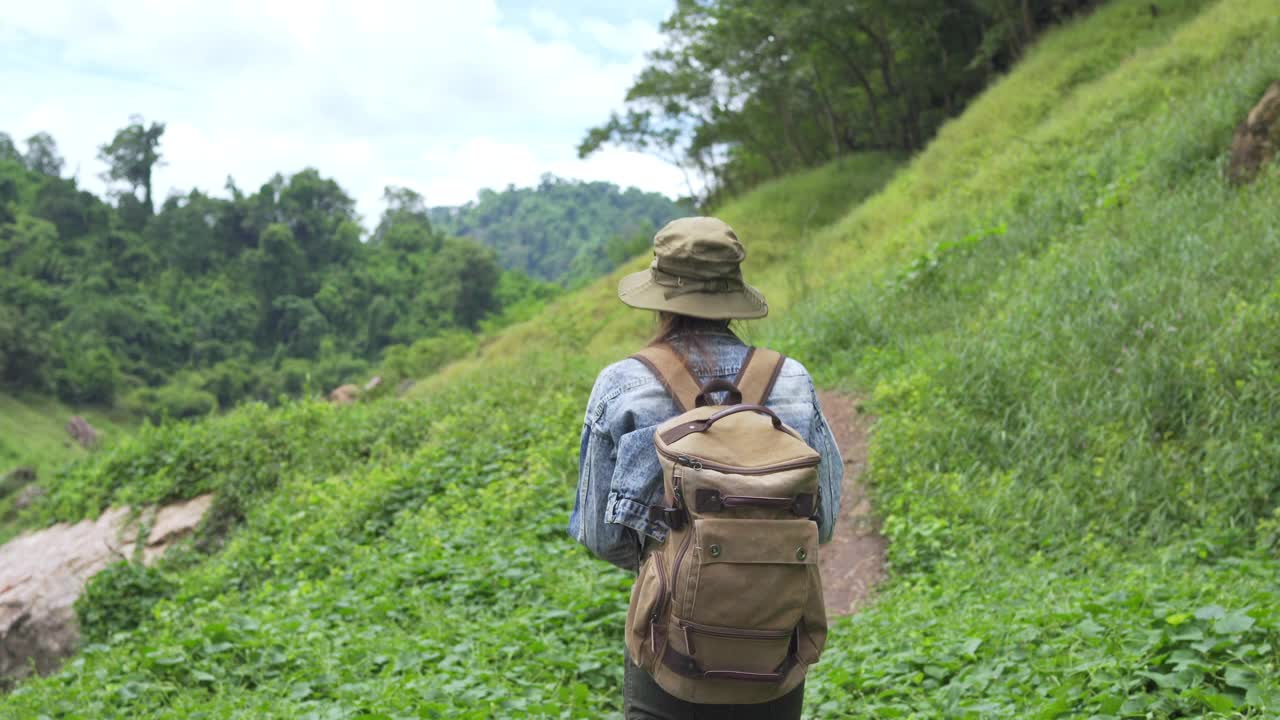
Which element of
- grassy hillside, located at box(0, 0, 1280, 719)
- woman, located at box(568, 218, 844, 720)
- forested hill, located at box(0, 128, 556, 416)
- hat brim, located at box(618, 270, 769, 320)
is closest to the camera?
woman, located at box(568, 218, 844, 720)

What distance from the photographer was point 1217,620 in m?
3.39

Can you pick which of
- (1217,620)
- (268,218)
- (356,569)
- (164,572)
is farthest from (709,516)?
(268,218)

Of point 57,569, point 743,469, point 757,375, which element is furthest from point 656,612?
point 57,569

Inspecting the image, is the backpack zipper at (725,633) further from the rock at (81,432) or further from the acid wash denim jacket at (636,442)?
the rock at (81,432)

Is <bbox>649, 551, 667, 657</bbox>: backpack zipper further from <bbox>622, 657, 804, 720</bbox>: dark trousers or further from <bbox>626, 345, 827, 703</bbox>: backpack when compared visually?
<bbox>622, 657, 804, 720</bbox>: dark trousers

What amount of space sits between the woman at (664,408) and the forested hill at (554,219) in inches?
3613

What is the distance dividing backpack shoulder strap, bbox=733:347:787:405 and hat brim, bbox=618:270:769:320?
10 cm

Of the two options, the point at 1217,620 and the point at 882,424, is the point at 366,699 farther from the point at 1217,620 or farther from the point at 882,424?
the point at 882,424

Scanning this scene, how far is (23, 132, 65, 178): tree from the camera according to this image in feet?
234

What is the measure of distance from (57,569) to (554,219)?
333 ft

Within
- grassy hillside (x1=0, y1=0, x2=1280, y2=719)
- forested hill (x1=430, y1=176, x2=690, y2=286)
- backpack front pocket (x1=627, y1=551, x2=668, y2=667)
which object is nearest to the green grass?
grassy hillside (x1=0, y1=0, x2=1280, y2=719)

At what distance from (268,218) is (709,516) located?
2687 inches

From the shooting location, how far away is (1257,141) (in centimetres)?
824

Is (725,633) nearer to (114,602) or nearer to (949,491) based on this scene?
(949,491)
